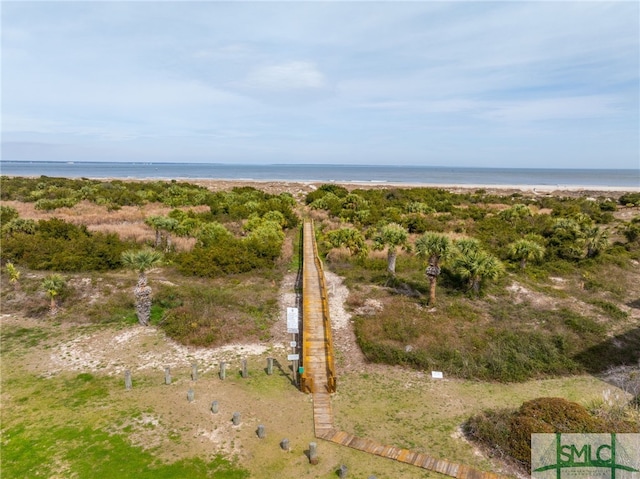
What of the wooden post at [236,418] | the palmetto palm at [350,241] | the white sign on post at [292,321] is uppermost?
the palmetto palm at [350,241]

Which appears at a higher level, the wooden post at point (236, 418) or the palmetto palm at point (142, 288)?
the palmetto palm at point (142, 288)

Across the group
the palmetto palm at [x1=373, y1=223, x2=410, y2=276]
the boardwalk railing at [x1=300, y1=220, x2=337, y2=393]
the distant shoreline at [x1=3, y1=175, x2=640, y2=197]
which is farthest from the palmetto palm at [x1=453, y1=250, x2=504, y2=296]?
the distant shoreline at [x1=3, y1=175, x2=640, y2=197]

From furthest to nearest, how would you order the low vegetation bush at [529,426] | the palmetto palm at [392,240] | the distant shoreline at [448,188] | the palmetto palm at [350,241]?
the distant shoreline at [448,188], the palmetto palm at [350,241], the palmetto palm at [392,240], the low vegetation bush at [529,426]

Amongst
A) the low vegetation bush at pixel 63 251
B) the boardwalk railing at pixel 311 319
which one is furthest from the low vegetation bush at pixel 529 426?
the low vegetation bush at pixel 63 251

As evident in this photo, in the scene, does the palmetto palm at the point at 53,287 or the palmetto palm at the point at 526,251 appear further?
the palmetto palm at the point at 526,251

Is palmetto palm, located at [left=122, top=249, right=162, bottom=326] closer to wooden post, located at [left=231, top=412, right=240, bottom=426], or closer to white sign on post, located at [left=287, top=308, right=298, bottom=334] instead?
white sign on post, located at [left=287, top=308, right=298, bottom=334]

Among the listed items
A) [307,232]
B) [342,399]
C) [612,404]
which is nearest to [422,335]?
[342,399]

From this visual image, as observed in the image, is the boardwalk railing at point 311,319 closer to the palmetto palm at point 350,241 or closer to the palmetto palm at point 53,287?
the palmetto palm at point 350,241

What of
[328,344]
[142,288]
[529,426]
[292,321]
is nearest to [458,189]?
[328,344]
